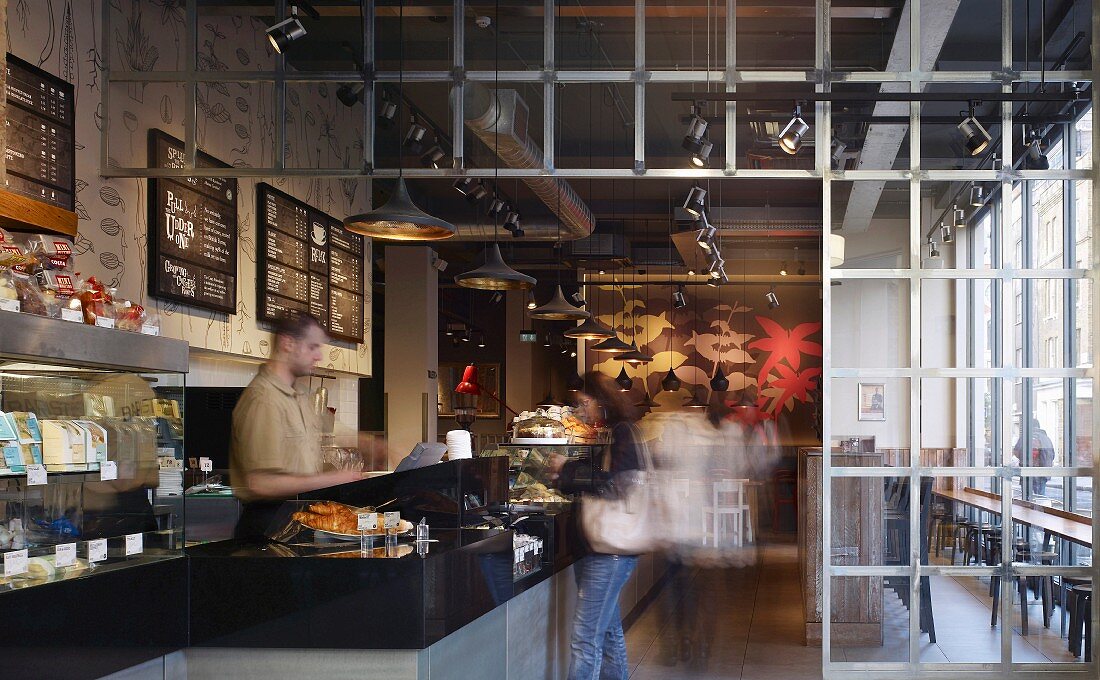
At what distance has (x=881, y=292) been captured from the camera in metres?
5.40

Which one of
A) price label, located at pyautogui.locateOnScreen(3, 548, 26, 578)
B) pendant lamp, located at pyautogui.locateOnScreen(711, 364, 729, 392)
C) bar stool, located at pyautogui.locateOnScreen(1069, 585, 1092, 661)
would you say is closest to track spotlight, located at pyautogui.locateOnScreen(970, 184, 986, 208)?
bar stool, located at pyautogui.locateOnScreen(1069, 585, 1092, 661)

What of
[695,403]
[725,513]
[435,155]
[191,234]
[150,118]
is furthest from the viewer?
[695,403]

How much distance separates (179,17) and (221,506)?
2.92 meters

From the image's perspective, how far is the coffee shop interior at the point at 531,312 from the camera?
125 inches

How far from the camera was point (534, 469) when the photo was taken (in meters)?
6.81

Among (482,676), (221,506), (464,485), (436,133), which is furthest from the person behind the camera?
(436,133)

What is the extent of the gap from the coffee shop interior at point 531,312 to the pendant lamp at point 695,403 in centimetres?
787

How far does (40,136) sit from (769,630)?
579cm

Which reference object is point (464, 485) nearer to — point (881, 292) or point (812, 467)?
point (881, 292)

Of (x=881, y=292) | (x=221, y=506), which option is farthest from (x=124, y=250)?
(x=881, y=292)

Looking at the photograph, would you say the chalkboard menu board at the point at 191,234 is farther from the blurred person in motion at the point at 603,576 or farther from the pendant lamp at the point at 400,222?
the blurred person in motion at the point at 603,576

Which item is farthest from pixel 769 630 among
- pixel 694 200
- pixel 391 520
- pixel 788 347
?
pixel 788 347

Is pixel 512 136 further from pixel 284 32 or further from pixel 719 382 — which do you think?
pixel 719 382

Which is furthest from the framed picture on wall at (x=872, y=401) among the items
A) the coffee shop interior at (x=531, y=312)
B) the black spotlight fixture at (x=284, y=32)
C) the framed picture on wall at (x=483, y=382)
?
the framed picture on wall at (x=483, y=382)
